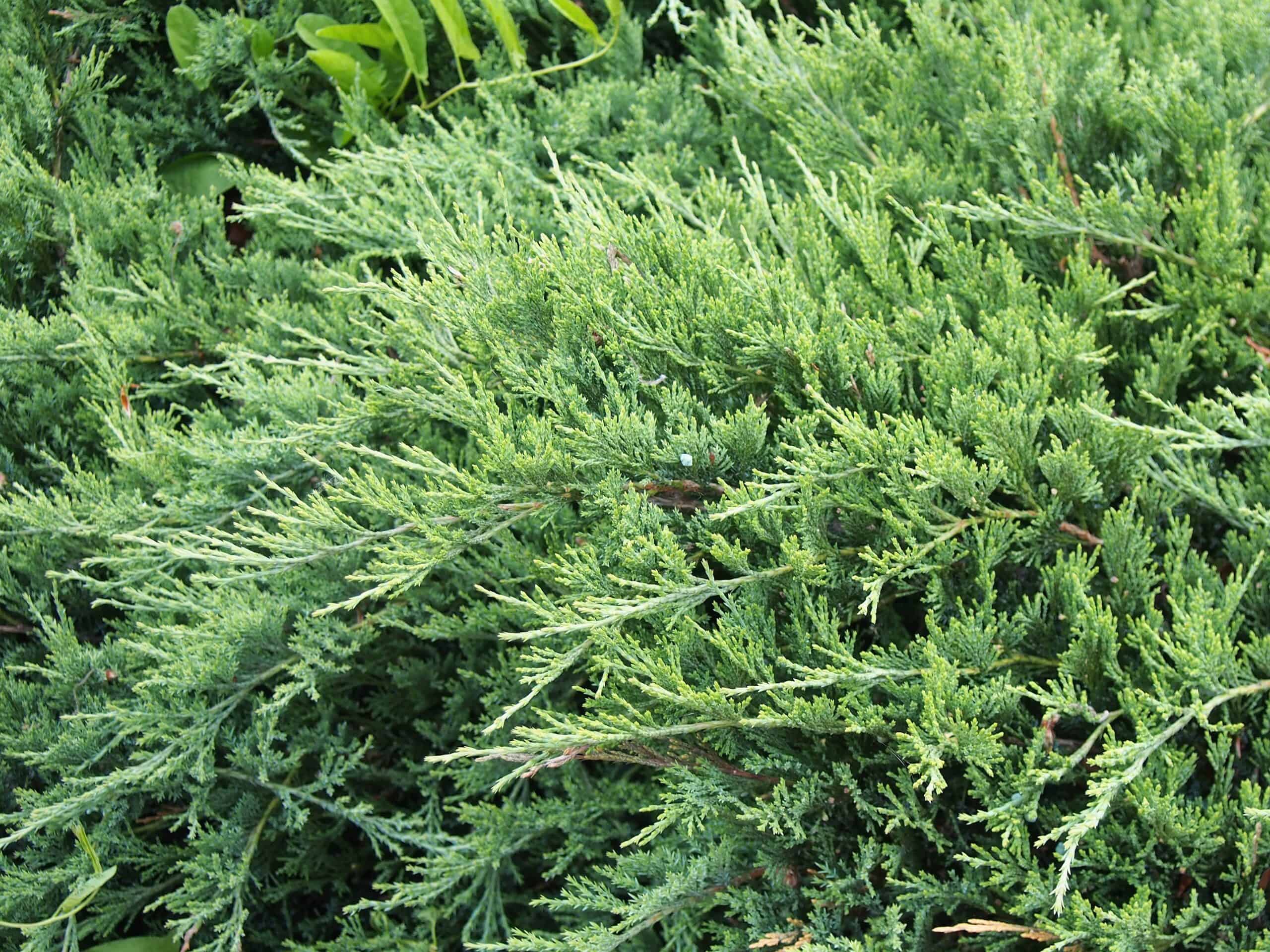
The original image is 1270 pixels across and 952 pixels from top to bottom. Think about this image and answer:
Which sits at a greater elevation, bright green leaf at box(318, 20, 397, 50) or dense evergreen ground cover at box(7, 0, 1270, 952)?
bright green leaf at box(318, 20, 397, 50)

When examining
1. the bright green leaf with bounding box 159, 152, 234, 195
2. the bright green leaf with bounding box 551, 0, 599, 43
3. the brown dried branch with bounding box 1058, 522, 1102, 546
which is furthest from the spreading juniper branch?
the bright green leaf with bounding box 159, 152, 234, 195

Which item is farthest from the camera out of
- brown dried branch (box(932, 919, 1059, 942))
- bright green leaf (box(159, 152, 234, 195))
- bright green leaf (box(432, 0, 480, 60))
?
bright green leaf (box(159, 152, 234, 195))

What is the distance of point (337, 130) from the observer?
2834 millimetres

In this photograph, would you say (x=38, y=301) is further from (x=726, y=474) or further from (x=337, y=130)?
(x=726, y=474)

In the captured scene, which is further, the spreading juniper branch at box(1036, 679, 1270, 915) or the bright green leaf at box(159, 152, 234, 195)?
the bright green leaf at box(159, 152, 234, 195)

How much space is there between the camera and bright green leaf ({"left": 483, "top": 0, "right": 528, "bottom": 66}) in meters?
2.54

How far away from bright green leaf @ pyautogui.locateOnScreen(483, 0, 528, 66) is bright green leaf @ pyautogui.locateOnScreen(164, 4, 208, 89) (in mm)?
835

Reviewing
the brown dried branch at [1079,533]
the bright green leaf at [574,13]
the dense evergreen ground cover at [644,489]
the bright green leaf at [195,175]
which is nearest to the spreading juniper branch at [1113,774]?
the dense evergreen ground cover at [644,489]

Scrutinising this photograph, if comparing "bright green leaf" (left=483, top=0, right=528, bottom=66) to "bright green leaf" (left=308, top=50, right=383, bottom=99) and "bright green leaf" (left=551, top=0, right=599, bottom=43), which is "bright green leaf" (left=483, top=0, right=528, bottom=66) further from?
"bright green leaf" (left=308, top=50, right=383, bottom=99)

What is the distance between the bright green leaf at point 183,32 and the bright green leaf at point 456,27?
74 cm

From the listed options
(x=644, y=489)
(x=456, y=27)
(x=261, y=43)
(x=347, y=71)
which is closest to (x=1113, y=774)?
(x=644, y=489)

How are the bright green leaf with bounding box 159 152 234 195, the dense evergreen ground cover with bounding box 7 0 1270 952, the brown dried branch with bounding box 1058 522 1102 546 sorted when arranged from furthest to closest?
the bright green leaf with bounding box 159 152 234 195 → the brown dried branch with bounding box 1058 522 1102 546 → the dense evergreen ground cover with bounding box 7 0 1270 952

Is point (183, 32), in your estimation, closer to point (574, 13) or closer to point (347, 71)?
point (347, 71)

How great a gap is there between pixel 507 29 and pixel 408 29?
0.26 m
